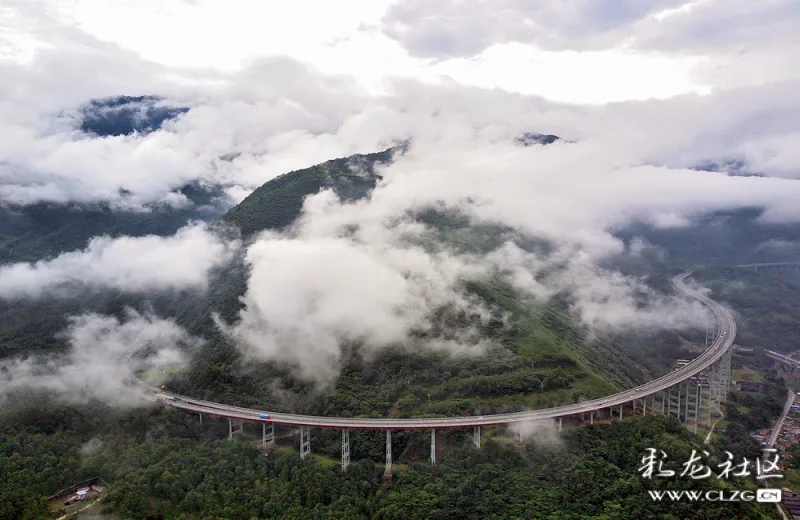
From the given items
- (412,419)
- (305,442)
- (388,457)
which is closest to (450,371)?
(412,419)

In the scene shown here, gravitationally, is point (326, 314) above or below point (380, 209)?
below

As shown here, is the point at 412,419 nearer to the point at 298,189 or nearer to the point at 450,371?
the point at 450,371

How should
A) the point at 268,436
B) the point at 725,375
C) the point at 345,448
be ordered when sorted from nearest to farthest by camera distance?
the point at 345,448 → the point at 268,436 → the point at 725,375

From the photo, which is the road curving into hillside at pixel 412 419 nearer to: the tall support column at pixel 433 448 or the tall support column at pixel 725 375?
the tall support column at pixel 433 448

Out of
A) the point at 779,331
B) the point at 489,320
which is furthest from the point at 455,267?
the point at 779,331

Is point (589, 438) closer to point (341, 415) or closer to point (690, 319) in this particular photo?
point (341, 415)

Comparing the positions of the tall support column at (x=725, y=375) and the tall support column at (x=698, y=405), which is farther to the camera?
the tall support column at (x=725, y=375)

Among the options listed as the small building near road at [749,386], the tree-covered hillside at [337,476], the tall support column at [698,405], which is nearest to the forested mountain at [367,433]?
the tree-covered hillside at [337,476]

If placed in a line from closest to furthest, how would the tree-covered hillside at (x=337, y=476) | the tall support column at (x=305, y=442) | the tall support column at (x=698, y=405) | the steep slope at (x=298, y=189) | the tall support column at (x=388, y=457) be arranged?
the tree-covered hillside at (x=337, y=476)
the tall support column at (x=388, y=457)
the tall support column at (x=305, y=442)
the tall support column at (x=698, y=405)
the steep slope at (x=298, y=189)
